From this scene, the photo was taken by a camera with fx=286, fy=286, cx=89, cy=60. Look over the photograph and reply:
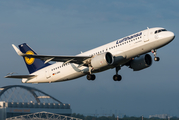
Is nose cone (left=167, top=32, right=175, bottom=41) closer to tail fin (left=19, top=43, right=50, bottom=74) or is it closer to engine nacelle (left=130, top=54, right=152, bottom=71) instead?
engine nacelle (left=130, top=54, right=152, bottom=71)

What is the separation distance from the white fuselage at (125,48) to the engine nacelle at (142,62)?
174 inches

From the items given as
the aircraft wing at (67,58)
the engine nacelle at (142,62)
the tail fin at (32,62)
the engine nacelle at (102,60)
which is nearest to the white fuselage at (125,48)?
the engine nacelle at (102,60)

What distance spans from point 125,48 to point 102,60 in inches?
135

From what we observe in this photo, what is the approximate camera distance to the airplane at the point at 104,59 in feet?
121

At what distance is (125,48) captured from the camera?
37.9 meters

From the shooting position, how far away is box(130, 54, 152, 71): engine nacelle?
43.5m

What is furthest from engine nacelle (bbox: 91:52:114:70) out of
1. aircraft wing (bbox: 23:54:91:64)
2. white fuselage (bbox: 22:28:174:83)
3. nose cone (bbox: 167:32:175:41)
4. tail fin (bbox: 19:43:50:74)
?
tail fin (bbox: 19:43:50:74)

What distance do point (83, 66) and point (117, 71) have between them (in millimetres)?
6073

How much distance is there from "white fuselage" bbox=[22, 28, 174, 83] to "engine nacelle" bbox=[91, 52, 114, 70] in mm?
794

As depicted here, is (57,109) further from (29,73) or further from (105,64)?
(105,64)

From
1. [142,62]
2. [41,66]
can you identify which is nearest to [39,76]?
[41,66]

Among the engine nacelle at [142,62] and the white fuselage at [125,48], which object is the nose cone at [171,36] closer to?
the white fuselage at [125,48]

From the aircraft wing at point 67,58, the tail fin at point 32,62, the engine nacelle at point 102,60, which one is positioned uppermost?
the tail fin at point 32,62

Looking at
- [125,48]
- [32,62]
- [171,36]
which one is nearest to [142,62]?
[125,48]
